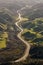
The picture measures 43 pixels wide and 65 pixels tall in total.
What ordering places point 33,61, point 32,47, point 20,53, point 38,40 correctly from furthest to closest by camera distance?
point 38,40 < point 32,47 < point 20,53 < point 33,61

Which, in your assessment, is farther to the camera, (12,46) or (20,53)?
(12,46)

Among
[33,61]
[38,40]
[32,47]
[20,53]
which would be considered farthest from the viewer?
[38,40]

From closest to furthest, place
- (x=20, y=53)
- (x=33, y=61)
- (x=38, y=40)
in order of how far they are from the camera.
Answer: (x=33, y=61) → (x=20, y=53) → (x=38, y=40)

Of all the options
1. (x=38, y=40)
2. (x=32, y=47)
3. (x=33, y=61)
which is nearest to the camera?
(x=33, y=61)

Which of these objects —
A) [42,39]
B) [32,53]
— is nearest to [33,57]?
[32,53]

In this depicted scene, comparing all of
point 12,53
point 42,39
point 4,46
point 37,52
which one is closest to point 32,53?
point 37,52

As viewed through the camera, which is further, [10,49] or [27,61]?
[10,49]

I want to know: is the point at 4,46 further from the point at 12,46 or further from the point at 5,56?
the point at 5,56

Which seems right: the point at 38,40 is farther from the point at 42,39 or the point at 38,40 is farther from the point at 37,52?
the point at 37,52
